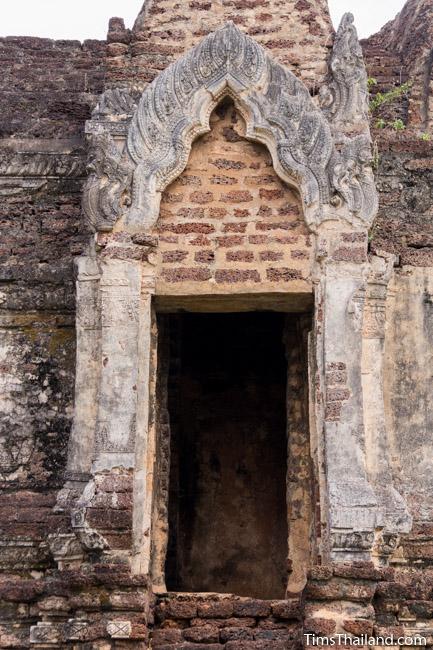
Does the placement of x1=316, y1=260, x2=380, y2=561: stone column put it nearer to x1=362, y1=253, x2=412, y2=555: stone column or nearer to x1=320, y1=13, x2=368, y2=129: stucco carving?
x1=362, y1=253, x2=412, y2=555: stone column

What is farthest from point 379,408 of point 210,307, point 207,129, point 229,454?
point 229,454

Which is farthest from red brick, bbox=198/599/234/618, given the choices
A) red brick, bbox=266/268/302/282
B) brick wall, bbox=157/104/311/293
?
red brick, bbox=266/268/302/282

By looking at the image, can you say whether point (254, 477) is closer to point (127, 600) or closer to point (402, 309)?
point (402, 309)

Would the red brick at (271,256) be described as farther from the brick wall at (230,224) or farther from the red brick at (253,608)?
the red brick at (253,608)

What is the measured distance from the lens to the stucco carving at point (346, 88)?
9211mm

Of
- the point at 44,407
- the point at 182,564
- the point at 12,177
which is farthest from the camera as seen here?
the point at 182,564

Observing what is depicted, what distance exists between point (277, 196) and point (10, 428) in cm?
290

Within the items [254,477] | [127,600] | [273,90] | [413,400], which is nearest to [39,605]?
[127,600]

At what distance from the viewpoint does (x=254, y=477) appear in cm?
1313

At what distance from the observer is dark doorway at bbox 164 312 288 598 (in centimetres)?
1278

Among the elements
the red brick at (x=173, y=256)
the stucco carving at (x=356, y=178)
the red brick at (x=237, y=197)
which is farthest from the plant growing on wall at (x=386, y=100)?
the red brick at (x=173, y=256)

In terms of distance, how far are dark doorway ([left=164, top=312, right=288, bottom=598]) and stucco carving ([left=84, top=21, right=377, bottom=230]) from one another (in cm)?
372

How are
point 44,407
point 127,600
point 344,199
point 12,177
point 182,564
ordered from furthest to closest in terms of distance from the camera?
1. point 182,564
2. point 12,177
3. point 44,407
4. point 344,199
5. point 127,600

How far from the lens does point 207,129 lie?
29.9ft
